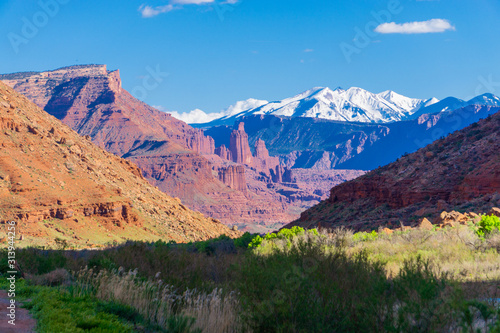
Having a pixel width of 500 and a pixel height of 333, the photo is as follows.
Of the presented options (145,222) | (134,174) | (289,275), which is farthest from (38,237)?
(289,275)

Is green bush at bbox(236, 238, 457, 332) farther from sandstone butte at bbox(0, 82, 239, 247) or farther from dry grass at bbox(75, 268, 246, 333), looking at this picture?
sandstone butte at bbox(0, 82, 239, 247)

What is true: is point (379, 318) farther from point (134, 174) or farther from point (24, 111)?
point (134, 174)

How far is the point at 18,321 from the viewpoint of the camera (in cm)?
795

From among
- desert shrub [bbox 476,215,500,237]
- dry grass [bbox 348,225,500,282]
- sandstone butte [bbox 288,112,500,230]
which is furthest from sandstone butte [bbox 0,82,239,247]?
desert shrub [bbox 476,215,500,237]

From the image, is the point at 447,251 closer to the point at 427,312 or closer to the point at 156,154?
the point at 427,312

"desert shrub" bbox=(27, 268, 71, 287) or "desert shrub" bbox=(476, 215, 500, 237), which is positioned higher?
"desert shrub" bbox=(476, 215, 500, 237)

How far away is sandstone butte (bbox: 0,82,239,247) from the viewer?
45.5 metres

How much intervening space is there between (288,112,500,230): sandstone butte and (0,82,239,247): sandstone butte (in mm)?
20642

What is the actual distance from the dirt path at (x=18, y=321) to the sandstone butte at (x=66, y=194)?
111ft

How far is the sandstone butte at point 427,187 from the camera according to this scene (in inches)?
1187

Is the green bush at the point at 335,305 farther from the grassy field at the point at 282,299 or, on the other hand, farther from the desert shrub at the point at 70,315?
the desert shrub at the point at 70,315

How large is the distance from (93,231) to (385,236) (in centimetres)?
3691

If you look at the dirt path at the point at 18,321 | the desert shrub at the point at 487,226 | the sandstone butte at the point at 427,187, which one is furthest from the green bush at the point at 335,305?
the sandstone butte at the point at 427,187

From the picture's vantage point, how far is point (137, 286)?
10.5m
